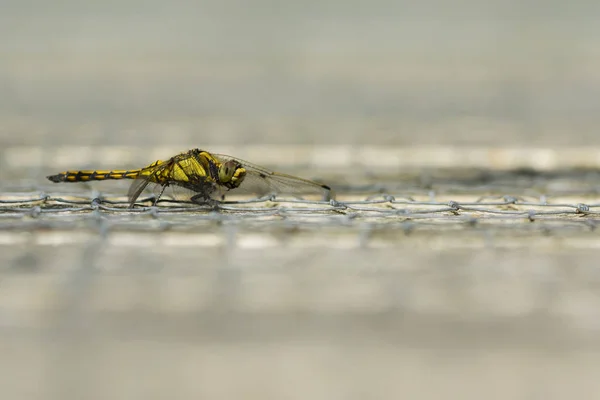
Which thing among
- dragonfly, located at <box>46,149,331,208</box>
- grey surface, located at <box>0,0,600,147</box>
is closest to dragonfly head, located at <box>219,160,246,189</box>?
dragonfly, located at <box>46,149,331,208</box>

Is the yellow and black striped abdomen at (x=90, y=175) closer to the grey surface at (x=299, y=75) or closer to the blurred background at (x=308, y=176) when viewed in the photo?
the blurred background at (x=308, y=176)

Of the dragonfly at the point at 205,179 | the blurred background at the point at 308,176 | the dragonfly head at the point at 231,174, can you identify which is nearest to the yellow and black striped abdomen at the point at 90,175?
the dragonfly at the point at 205,179

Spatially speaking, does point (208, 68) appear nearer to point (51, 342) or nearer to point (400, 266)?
point (400, 266)

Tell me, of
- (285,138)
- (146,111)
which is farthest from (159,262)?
(146,111)

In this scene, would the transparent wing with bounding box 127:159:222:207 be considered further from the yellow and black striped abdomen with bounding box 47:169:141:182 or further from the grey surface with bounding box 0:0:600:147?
the grey surface with bounding box 0:0:600:147

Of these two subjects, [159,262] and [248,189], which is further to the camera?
[248,189]

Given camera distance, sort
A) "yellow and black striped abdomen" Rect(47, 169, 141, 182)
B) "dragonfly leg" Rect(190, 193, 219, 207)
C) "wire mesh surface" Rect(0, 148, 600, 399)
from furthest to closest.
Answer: "yellow and black striped abdomen" Rect(47, 169, 141, 182) < "dragonfly leg" Rect(190, 193, 219, 207) < "wire mesh surface" Rect(0, 148, 600, 399)

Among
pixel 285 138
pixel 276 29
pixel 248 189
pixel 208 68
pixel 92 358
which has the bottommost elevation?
pixel 92 358

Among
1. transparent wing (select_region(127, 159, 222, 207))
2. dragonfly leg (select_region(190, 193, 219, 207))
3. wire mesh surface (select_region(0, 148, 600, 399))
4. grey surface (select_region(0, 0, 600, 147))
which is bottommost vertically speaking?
wire mesh surface (select_region(0, 148, 600, 399))
